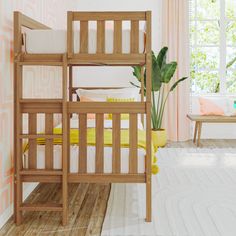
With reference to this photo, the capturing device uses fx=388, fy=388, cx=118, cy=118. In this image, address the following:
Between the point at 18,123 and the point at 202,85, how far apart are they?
4278mm

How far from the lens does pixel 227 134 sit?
622 cm

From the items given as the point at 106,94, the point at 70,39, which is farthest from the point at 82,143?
the point at 106,94

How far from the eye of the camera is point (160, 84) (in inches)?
213

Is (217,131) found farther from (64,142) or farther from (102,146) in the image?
(64,142)

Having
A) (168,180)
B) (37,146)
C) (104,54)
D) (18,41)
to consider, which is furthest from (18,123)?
(168,180)

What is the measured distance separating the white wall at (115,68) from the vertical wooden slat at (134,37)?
347 centimetres

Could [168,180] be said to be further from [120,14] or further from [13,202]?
[120,14]

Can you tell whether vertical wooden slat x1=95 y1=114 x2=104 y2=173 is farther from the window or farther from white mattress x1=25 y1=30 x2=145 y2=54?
the window

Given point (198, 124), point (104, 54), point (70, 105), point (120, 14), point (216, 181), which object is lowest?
point (216, 181)

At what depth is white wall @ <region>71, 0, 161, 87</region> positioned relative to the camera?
19.7 ft

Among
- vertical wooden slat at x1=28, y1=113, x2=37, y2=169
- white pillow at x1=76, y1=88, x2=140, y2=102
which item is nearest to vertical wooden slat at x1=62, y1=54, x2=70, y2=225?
vertical wooden slat at x1=28, y1=113, x2=37, y2=169

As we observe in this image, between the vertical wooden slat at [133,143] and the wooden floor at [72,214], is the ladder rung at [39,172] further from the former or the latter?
the vertical wooden slat at [133,143]

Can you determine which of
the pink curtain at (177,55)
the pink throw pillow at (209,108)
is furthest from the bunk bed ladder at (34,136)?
the pink throw pillow at (209,108)

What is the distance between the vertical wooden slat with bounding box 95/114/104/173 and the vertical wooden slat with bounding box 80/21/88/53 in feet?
1.47
